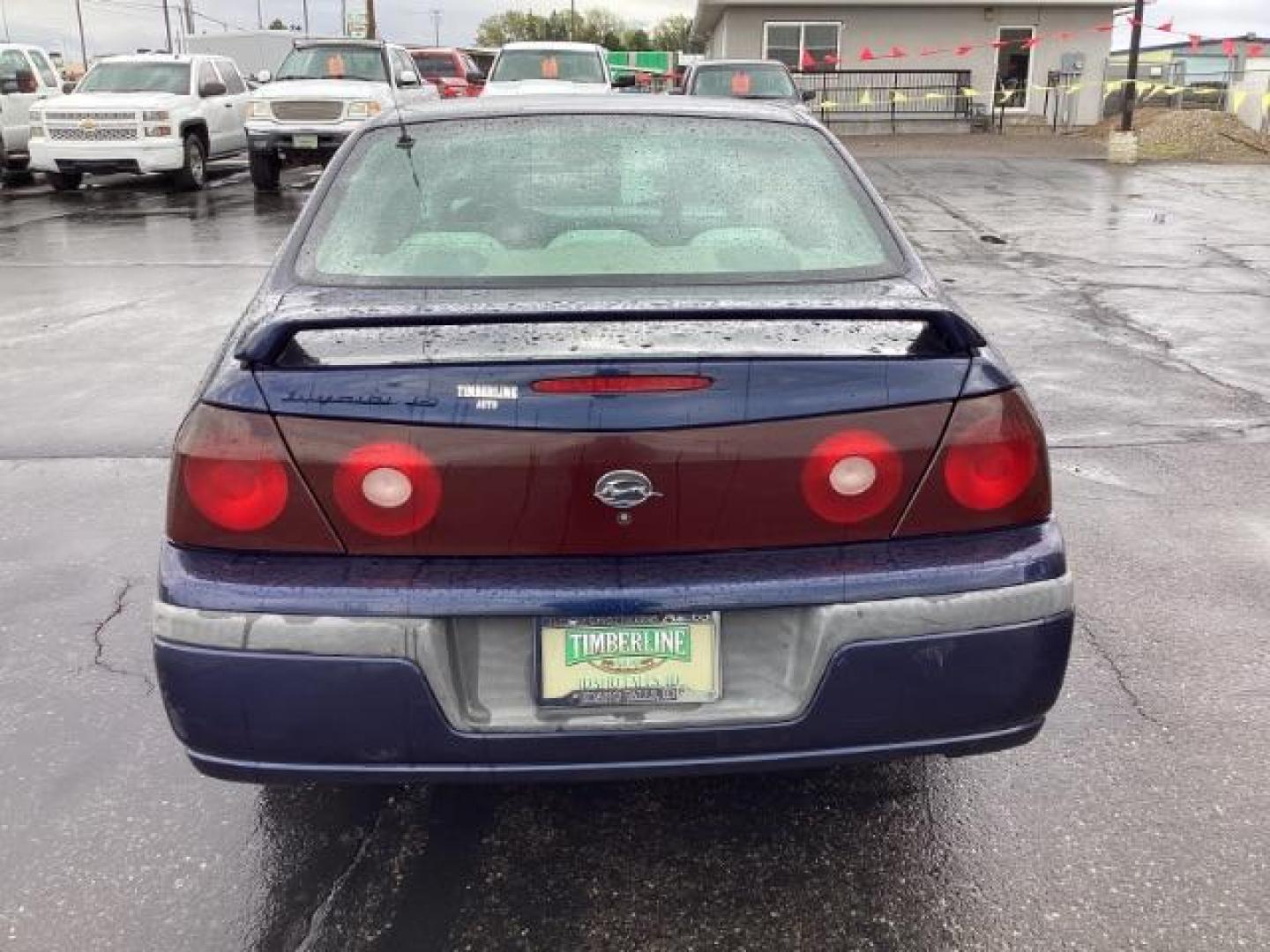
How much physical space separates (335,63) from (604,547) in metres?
16.4

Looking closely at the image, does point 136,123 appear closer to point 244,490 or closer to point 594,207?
point 594,207

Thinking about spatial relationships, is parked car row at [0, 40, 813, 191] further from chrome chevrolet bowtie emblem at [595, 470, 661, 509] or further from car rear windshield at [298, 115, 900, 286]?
chrome chevrolet bowtie emblem at [595, 470, 661, 509]

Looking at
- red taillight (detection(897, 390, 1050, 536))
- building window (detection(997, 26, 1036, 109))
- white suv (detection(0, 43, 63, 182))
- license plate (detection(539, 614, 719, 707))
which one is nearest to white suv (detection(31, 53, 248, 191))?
white suv (detection(0, 43, 63, 182))

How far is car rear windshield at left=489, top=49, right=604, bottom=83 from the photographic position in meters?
17.3

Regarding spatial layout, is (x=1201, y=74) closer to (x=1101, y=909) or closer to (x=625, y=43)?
(x=625, y=43)

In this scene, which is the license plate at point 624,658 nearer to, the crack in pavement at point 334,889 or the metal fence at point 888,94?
the crack in pavement at point 334,889

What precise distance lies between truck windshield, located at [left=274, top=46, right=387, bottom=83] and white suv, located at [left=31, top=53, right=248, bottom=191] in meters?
1.52

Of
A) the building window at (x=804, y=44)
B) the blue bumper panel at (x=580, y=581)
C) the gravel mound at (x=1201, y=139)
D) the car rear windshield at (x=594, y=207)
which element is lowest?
the gravel mound at (x=1201, y=139)

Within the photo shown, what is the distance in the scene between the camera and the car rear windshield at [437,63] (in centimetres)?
2639

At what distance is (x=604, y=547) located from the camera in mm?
2262

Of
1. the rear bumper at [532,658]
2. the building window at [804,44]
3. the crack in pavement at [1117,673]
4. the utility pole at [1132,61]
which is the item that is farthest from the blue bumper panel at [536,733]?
the building window at [804,44]

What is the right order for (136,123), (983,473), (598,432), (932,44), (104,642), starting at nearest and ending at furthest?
(598,432) → (983,473) → (104,642) → (136,123) → (932,44)

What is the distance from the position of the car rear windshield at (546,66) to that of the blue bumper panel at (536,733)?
16210 mm

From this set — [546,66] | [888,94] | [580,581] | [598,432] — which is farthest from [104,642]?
[888,94]
